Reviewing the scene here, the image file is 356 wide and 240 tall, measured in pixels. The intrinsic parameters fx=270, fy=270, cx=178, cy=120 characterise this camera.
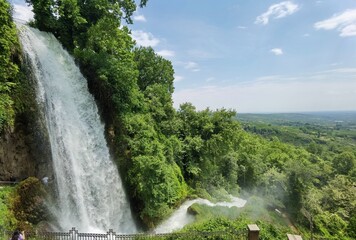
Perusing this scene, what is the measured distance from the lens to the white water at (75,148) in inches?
531

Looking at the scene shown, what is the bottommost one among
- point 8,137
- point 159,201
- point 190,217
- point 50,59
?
point 190,217

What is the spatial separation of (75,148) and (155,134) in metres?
6.78

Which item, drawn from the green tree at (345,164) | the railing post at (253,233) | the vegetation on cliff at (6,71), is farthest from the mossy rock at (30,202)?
the green tree at (345,164)

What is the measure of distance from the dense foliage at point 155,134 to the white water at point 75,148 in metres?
1.40

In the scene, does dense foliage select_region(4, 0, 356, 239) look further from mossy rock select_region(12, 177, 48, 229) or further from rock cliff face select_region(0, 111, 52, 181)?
mossy rock select_region(12, 177, 48, 229)

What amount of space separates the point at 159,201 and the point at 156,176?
4.98 feet

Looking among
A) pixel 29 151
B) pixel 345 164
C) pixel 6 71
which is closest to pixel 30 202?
pixel 29 151

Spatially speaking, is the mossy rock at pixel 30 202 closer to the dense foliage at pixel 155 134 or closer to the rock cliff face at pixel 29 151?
the rock cliff face at pixel 29 151

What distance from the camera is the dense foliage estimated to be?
683 inches

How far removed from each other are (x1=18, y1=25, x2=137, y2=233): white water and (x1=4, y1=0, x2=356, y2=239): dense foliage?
140cm

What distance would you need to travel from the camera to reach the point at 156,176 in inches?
650

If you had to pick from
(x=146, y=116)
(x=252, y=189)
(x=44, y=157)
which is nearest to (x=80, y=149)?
(x=44, y=157)

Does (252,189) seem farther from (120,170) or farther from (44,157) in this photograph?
(44,157)

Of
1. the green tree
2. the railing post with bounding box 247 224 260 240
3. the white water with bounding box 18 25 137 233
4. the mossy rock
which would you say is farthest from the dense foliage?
the green tree
